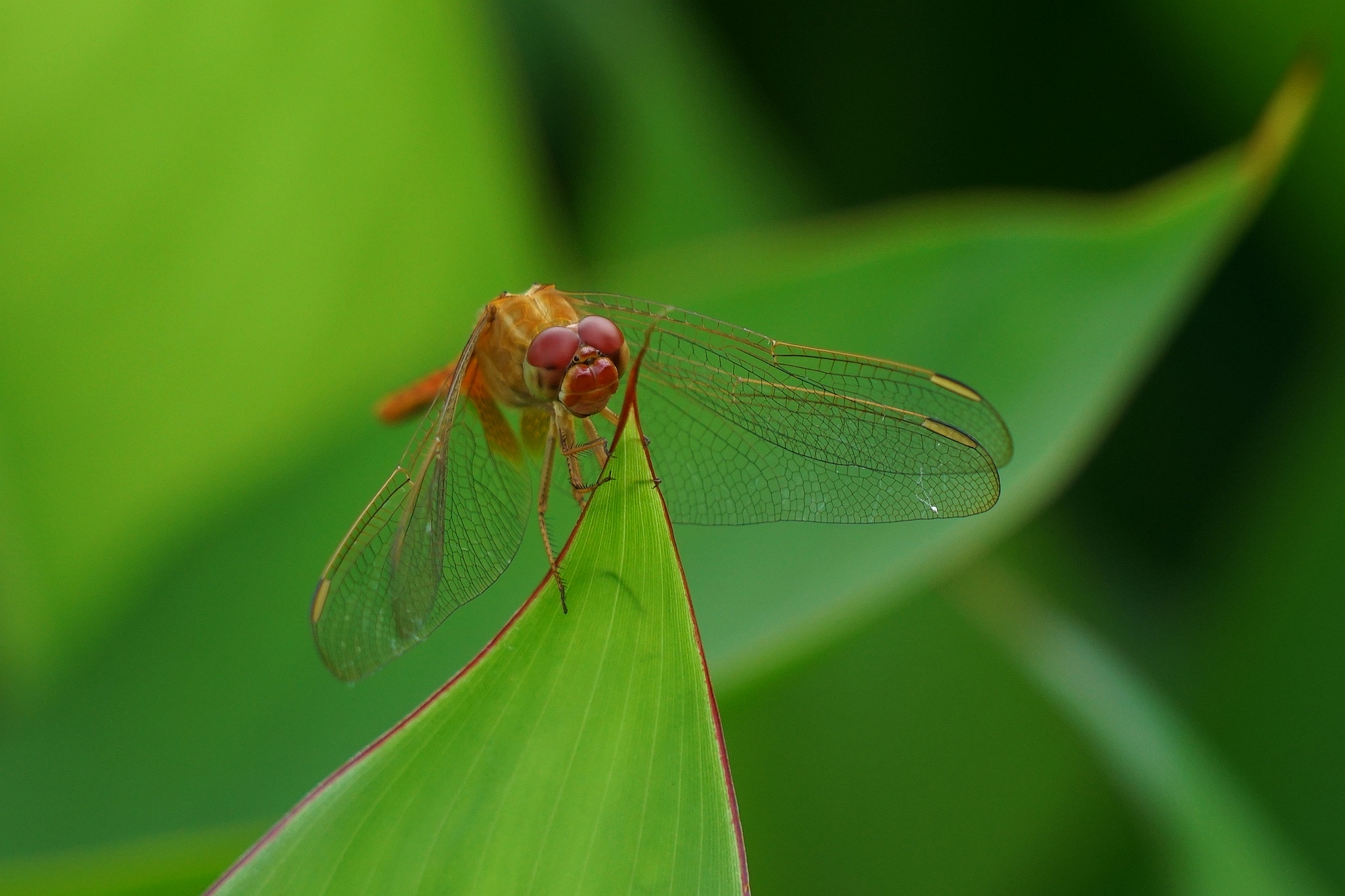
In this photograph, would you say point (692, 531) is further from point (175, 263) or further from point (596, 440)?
point (175, 263)

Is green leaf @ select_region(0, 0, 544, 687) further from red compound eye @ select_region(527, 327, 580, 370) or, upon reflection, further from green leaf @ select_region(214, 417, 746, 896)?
green leaf @ select_region(214, 417, 746, 896)

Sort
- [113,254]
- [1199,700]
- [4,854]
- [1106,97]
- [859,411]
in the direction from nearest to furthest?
[859,411], [4,854], [113,254], [1199,700], [1106,97]

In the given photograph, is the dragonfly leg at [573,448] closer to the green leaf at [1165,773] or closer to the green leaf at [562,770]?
the green leaf at [562,770]

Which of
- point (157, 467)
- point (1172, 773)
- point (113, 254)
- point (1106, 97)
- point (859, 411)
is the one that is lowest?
point (1172, 773)

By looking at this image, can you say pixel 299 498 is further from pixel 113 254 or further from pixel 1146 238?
pixel 1146 238

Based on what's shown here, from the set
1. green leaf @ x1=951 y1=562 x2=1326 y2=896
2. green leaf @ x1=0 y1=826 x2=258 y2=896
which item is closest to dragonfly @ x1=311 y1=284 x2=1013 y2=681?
green leaf @ x1=0 y1=826 x2=258 y2=896

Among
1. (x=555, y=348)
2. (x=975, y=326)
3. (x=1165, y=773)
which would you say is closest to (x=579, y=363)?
(x=555, y=348)

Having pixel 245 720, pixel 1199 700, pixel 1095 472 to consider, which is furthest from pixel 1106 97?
pixel 245 720
